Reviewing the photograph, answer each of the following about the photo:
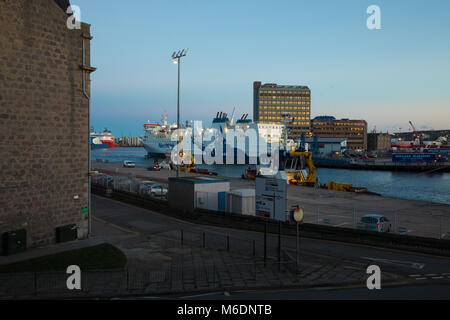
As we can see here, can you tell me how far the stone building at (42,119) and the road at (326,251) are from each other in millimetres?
5191

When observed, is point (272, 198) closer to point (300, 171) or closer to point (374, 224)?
point (374, 224)

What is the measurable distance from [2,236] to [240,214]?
12.3 meters

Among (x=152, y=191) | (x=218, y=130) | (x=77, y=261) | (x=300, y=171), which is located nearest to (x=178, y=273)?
(x=77, y=261)

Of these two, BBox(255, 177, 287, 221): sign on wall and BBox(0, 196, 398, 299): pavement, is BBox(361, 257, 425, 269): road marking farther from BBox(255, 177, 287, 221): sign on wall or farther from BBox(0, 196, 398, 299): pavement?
BBox(255, 177, 287, 221): sign on wall

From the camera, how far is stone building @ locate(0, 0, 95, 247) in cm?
1503

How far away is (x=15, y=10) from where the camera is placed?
1510 centimetres

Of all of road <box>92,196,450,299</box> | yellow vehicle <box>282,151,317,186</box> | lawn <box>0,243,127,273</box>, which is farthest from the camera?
yellow vehicle <box>282,151,317,186</box>

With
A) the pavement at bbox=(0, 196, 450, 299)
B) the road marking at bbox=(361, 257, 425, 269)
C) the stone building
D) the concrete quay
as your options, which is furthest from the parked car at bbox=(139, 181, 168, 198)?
the road marking at bbox=(361, 257, 425, 269)

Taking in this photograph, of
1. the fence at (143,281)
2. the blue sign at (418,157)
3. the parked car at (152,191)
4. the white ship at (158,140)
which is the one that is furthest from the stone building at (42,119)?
the white ship at (158,140)

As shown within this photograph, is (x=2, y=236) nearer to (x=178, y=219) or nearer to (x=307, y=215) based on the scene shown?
(x=178, y=219)

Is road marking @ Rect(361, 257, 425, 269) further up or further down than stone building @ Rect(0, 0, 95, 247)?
further down

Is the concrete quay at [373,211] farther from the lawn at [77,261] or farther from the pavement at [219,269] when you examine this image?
the lawn at [77,261]

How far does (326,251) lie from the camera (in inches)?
630

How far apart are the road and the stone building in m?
5.19
